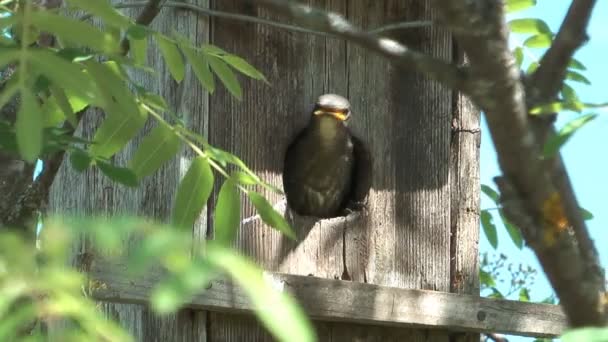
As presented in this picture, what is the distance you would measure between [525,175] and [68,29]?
2.79 feet

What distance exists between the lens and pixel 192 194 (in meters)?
2.89

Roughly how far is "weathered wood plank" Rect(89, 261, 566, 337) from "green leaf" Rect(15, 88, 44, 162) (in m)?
1.70

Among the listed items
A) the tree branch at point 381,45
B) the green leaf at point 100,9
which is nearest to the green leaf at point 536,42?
the green leaf at point 100,9

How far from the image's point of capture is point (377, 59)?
4648 millimetres

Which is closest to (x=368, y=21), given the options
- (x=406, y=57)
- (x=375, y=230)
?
(x=375, y=230)

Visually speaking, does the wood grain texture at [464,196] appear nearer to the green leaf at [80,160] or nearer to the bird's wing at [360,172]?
the bird's wing at [360,172]

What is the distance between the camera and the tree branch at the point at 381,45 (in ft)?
5.82

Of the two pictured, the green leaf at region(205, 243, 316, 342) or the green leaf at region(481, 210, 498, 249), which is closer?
the green leaf at region(205, 243, 316, 342)

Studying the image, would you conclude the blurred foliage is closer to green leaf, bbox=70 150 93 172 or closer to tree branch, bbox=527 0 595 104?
tree branch, bbox=527 0 595 104

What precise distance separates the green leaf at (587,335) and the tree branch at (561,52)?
1.41 feet

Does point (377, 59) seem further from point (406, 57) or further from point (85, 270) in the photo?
point (406, 57)

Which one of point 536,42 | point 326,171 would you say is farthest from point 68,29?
point 326,171

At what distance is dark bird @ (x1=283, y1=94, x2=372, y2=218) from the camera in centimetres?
472

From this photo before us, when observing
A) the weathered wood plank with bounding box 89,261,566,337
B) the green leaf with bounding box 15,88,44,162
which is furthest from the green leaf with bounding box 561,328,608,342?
the weathered wood plank with bounding box 89,261,566,337
